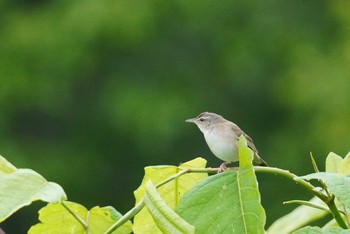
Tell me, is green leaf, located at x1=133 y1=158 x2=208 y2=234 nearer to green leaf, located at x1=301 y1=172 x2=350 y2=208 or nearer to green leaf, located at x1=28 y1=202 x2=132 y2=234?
green leaf, located at x1=28 y1=202 x2=132 y2=234

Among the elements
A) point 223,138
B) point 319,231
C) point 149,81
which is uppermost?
point 319,231

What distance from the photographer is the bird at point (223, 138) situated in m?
2.70

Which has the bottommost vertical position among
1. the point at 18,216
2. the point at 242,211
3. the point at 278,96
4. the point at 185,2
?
the point at 18,216

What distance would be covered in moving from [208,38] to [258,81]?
4.17ft

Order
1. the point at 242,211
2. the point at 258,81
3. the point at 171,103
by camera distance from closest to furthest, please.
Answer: the point at 242,211, the point at 171,103, the point at 258,81

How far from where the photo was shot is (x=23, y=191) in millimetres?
1169

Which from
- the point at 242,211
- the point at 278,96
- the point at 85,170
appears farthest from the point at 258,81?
the point at 242,211

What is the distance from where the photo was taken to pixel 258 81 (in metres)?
16.3

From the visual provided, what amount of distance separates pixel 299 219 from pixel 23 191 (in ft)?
1.69

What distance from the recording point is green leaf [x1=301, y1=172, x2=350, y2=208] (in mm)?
1157

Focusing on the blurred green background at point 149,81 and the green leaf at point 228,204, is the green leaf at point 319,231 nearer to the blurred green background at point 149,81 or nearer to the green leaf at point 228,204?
the green leaf at point 228,204

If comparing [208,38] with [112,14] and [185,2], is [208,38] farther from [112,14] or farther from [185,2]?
[112,14]

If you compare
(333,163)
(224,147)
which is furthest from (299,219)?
(224,147)

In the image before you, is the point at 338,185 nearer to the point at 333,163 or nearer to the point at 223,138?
the point at 333,163
